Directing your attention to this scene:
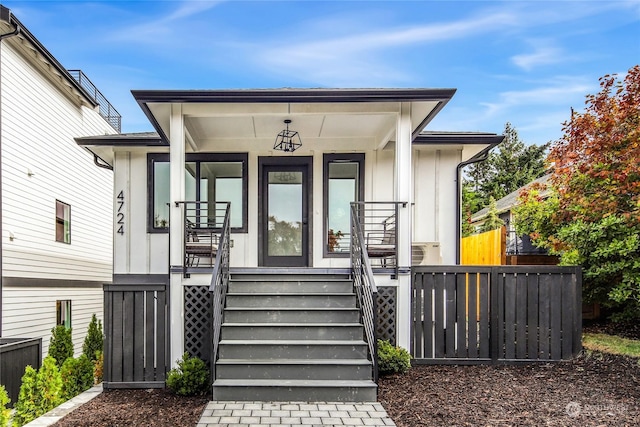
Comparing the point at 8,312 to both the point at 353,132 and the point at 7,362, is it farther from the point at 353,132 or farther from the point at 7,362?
the point at 353,132

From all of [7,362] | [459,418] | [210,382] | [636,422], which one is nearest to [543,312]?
[636,422]

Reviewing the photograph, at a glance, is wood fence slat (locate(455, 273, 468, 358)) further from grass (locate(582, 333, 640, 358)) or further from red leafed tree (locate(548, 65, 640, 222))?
red leafed tree (locate(548, 65, 640, 222))

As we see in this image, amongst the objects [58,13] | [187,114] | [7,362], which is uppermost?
[58,13]

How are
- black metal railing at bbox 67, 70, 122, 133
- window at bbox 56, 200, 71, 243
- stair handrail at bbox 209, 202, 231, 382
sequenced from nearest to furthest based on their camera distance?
1. stair handrail at bbox 209, 202, 231, 382
2. window at bbox 56, 200, 71, 243
3. black metal railing at bbox 67, 70, 122, 133

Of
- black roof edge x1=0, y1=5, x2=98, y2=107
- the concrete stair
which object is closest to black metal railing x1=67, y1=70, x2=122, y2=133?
black roof edge x1=0, y1=5, x2=98, y2=107

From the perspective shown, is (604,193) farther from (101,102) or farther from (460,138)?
(101,102)

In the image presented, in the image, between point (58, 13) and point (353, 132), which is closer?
point (353, 132)

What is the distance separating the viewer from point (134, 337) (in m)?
5.46

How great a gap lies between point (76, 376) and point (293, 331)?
117 inches

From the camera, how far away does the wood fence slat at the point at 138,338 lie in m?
5.42

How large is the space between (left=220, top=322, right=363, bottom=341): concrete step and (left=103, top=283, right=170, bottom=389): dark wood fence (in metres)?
0.81

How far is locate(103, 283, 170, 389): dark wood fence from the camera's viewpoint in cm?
539

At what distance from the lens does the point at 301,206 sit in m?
8.12

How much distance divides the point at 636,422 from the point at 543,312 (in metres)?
2.24
